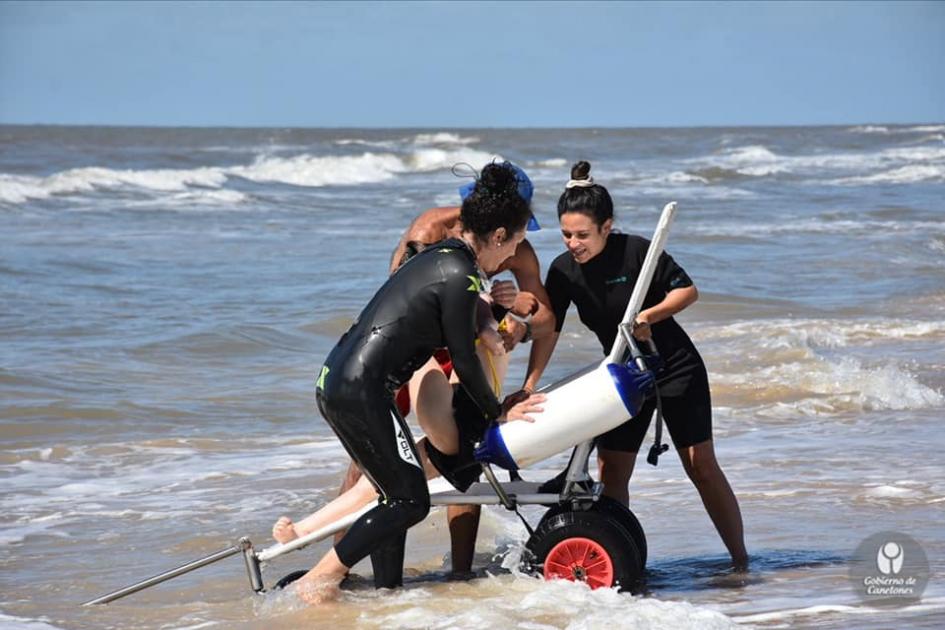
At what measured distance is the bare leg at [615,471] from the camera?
5402mm

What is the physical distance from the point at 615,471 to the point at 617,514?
40 centimetres

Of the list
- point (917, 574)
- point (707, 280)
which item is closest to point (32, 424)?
point (917, 574)

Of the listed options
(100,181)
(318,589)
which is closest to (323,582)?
(318,589)

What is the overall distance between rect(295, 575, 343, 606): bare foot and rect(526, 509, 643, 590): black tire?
30.0 inches

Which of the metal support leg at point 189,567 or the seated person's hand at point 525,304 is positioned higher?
the seated person's hand at point 525,304

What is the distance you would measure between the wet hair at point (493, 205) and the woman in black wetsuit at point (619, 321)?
0.48m

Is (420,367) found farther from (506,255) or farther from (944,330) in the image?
(944,330)

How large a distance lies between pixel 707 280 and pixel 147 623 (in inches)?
468

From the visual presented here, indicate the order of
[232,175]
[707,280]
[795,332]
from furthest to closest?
[232,175] < [707,280] < [795,332]

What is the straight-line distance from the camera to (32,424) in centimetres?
898

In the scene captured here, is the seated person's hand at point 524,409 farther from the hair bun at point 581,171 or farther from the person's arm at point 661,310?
the hair bun at point 581,171

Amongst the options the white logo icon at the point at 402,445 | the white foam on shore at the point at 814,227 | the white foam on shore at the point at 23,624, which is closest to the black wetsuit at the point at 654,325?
the white logo icon at the point at 402,445

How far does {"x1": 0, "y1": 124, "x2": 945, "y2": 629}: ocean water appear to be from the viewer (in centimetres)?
518

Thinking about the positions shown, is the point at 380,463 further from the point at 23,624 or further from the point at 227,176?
the point at 227,176
